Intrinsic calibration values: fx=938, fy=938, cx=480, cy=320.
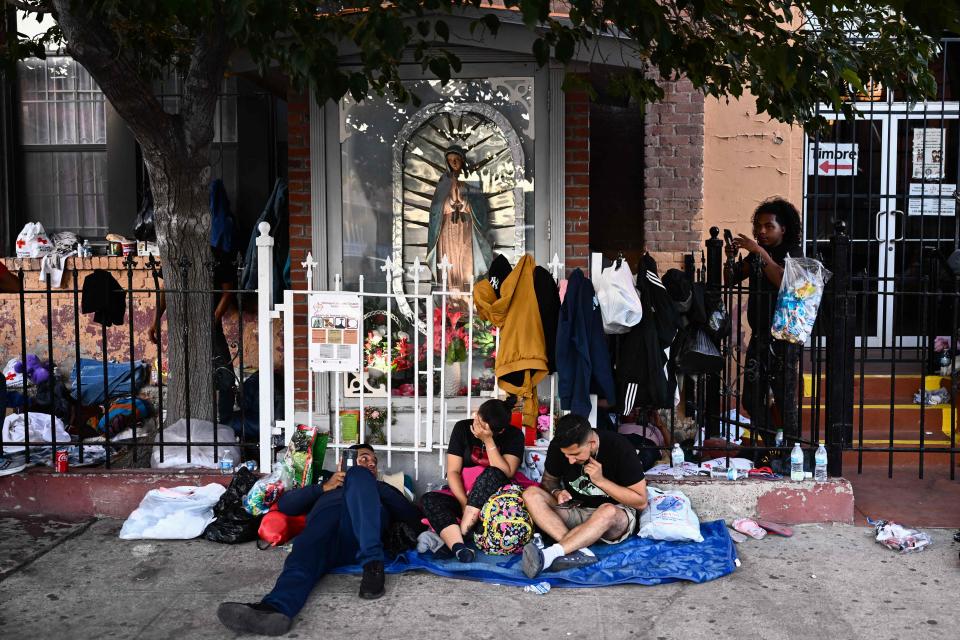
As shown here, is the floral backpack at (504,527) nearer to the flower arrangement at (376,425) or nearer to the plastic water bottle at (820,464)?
the flower arrangement at (376,425)

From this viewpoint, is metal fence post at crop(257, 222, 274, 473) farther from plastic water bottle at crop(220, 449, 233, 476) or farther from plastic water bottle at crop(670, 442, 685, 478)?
plastic water bottle at crop(670, 442, 685, 478)

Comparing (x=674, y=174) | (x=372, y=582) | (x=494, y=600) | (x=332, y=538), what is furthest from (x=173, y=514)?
(x=674, y=174)

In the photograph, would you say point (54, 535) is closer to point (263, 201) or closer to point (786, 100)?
point (263, 201)

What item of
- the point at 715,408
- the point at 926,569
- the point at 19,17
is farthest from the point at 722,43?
the point at 19,17

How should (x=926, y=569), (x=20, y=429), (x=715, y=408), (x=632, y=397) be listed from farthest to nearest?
(x=715, y=408)
(x=20, y=429)
(x=632, y=397)
(x=926, y=569)

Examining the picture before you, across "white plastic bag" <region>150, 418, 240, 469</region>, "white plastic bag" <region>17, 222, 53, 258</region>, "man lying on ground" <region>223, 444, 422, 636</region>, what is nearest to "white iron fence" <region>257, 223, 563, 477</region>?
"white plastic bag" <region>150, 418, 240, 469</region>

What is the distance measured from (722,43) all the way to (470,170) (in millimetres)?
2228

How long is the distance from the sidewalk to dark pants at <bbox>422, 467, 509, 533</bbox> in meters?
0.46

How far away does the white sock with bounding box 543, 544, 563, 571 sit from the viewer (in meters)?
5.11

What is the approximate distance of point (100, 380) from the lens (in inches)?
320

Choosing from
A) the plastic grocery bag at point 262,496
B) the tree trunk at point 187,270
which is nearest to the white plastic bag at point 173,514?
the plastic grocery bag at point 262,496

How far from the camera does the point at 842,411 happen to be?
6.02 metres

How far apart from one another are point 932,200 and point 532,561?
6059mm

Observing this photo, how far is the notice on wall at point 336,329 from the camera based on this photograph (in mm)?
6145
